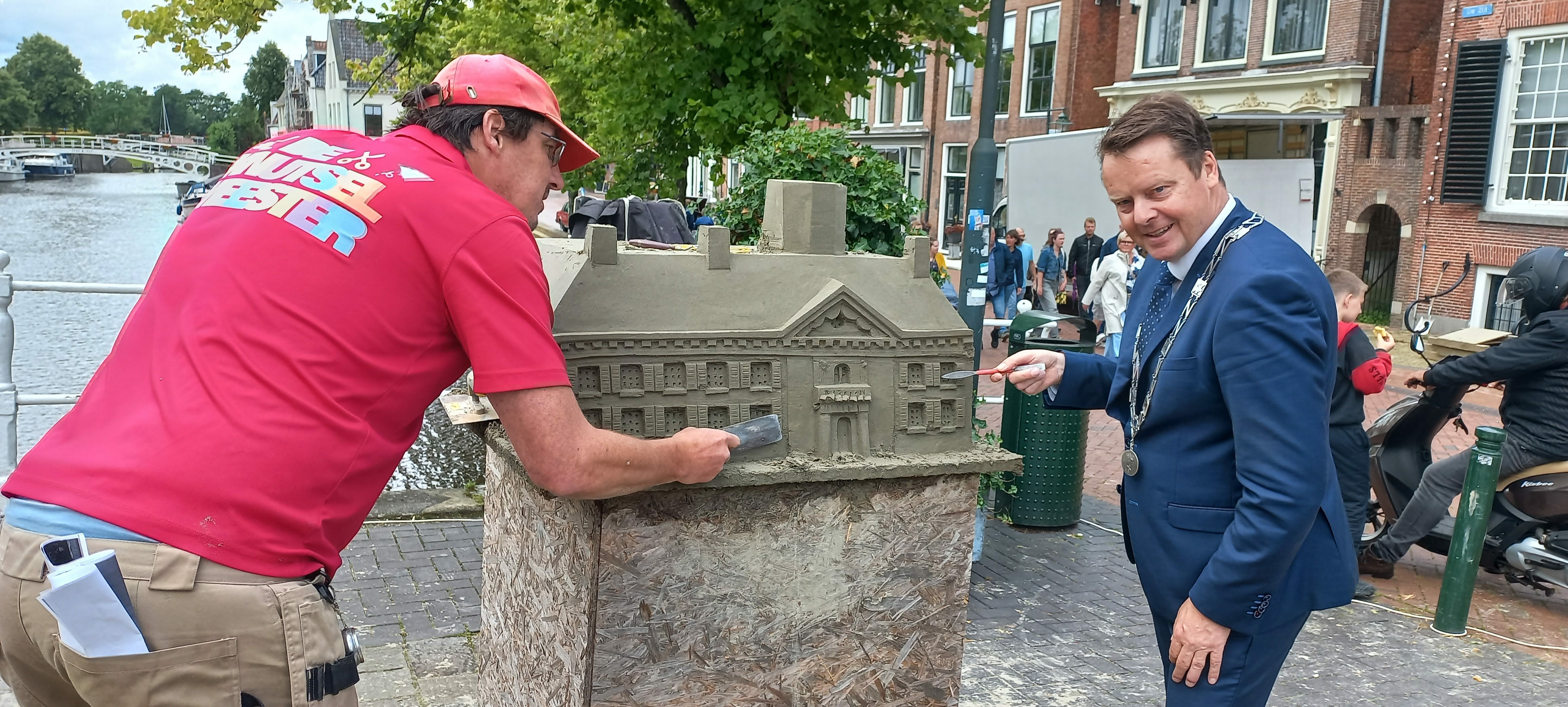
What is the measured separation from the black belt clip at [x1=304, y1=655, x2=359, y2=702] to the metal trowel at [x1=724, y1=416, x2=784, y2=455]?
0.93m

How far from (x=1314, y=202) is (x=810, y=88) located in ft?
49.2

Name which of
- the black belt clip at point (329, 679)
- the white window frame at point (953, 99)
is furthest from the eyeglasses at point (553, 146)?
the white window frame at point (953, 99)

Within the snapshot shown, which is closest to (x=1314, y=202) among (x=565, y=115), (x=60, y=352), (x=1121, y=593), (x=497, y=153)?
(x=565, y=115)

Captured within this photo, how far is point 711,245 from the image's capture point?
8.66 feet

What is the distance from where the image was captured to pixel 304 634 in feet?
6.16

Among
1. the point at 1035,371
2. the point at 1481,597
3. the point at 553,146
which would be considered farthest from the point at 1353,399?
the point at 553,146

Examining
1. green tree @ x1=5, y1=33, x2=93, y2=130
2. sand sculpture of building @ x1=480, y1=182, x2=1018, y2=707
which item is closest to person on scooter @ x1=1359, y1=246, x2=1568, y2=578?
sand sculpture of building @ x1=480, y1=182, x2=1018, y2=707

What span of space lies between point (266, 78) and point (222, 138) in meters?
9.20

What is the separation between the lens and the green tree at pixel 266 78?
321ft

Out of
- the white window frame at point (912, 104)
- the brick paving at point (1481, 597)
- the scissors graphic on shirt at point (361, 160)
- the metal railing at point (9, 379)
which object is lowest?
the brick paving at point (1481, 597)

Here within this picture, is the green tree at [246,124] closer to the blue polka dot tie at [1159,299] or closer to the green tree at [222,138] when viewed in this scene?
the green tree at [222,138]

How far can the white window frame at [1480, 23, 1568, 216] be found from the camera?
603 inches

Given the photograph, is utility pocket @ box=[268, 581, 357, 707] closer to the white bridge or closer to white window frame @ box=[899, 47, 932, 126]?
white window frame @ box=[899, 47, 932, 126]

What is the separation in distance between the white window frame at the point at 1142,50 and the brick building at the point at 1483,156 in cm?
482
